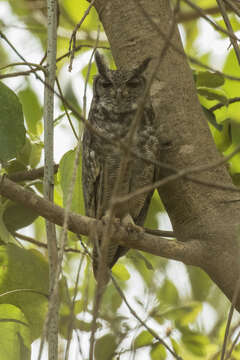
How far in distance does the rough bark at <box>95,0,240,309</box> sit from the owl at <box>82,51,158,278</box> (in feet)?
0.44

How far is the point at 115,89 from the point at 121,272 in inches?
38.4

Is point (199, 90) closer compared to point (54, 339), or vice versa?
point (54, 339)

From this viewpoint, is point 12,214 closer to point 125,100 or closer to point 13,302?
point 13,302

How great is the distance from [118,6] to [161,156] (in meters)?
0.74

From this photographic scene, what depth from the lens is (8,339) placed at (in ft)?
6.01

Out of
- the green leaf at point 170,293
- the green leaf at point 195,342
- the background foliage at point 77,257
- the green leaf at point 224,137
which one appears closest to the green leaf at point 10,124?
the background foliage at point 77,257

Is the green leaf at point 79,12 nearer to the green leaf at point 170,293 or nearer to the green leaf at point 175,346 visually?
the green leaf at point 170,293

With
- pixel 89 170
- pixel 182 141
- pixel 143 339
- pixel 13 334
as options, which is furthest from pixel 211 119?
pixel 13 334

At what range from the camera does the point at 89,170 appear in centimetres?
263

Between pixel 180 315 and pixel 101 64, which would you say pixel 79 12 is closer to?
pixel 101 64

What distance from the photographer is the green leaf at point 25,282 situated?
2045 mm

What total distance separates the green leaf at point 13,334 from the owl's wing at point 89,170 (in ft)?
3.04

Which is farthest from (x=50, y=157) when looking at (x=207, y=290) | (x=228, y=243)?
(x=207, y=290)

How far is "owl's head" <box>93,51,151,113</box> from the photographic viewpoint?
2.69 m
